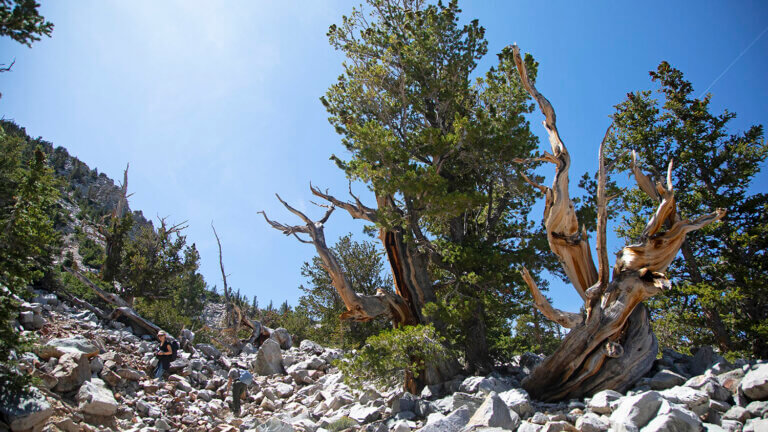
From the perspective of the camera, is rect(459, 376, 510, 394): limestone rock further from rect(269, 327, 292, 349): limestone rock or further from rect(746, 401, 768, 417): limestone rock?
rect(269, 327, 292, 349): limestone rock

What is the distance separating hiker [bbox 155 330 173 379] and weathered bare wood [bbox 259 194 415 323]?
4159 mm

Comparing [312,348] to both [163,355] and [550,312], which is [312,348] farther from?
[550,312]

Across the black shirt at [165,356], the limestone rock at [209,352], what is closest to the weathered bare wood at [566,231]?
the black shirt at [165,356]

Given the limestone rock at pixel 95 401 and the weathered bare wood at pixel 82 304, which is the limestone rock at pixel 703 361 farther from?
the weathered bare wood at pixel 82 304

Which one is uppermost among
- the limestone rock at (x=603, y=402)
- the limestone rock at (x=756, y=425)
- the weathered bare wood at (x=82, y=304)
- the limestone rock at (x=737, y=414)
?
the weathered bare wood at (x=82, y=304)

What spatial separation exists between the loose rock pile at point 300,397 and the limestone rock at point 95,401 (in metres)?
0.02

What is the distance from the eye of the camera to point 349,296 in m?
9.88

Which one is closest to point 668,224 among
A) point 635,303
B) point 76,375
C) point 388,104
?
point 635,303

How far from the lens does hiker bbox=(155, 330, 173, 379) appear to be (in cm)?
985

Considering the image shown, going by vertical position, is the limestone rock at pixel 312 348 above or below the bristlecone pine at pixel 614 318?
above

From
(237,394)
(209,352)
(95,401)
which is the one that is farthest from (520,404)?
(209,352)

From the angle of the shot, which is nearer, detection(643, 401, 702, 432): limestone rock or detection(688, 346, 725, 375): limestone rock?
detection(643, 401, 702, 432): limestone rock


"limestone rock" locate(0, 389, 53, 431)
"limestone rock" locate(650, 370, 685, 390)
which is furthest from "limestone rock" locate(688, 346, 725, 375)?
"limestone rock" locate(0, 389, 53, 431)

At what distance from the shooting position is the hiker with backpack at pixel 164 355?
9891 mm
